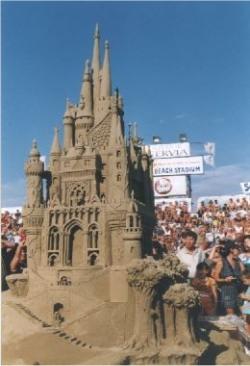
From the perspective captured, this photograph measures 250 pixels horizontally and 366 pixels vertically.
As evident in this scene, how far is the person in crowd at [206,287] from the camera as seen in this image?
148ft

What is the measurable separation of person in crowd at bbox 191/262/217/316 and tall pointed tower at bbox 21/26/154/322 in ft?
31.8

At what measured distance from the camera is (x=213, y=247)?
5203 cm

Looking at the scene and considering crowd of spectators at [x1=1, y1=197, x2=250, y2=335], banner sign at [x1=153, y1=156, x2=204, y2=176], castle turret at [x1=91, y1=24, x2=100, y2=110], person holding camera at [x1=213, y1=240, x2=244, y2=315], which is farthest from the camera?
banner sign at [x1=153, y1=156, x2=204, y2=176]

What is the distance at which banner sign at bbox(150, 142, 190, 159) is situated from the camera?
6288 centimetres

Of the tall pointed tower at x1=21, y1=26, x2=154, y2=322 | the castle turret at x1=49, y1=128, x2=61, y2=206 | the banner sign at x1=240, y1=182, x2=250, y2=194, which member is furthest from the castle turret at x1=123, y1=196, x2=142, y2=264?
the banner sign at x1=240, y1=182, x2=250, y2=194

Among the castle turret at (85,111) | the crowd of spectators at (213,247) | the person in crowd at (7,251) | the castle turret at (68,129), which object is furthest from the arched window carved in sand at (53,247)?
the person in crowd at (7,251)

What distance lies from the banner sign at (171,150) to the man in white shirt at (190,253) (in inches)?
541

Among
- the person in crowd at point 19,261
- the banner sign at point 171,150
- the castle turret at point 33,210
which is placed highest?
the banner sign at point 171,150

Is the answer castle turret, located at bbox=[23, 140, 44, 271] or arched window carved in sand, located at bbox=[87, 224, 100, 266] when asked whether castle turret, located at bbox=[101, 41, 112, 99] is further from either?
arched window carved in sand, located at bbox=[87, 224, 100, 266]

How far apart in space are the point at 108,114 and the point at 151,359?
19969 millimetres

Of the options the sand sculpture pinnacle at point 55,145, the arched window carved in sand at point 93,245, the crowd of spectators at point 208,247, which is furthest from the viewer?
the crowd of spectators at point 208,247

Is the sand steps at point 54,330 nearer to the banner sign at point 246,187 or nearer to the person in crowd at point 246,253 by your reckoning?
the person in crowd at point 246,253

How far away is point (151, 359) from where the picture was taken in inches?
1162

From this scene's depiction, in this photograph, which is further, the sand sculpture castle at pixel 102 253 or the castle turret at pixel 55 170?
the castle turret at pixel 55 170
